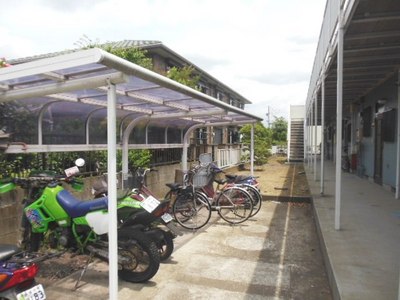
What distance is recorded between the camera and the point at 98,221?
3.50 meters

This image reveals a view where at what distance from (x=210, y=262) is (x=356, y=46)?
4.07m

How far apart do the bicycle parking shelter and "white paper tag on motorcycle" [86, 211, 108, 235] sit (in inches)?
26.1

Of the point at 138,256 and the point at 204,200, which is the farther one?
the point at 204,200

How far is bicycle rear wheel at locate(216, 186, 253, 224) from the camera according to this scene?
6.28 metres

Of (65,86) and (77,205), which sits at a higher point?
(65,86)

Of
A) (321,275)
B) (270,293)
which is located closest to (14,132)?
(270,293)

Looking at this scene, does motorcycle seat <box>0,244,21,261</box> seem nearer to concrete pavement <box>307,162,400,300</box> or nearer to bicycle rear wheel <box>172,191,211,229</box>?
concrete pavement <box>307,162,400,300</box>

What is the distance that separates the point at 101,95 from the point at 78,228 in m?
1.64

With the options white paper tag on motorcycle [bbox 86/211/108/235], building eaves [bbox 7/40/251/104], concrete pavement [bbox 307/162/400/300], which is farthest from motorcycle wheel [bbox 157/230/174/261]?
building eaves [bbox 7/40/251/104]

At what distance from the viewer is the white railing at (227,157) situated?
43.4ft

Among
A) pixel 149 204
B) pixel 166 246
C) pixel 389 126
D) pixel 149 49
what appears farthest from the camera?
pixel 149 49

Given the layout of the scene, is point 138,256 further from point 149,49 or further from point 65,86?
point 149,49

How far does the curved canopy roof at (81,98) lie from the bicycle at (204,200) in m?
1.30

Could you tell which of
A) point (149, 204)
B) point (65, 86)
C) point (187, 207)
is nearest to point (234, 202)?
point (187, 207)
